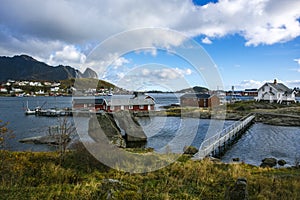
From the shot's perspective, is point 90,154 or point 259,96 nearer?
A: point 90,154

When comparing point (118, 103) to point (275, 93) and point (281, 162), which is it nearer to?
point (281, 162)

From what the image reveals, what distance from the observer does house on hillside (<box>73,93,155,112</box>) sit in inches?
1842

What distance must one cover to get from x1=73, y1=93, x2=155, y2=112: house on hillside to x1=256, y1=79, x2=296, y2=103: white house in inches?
1233

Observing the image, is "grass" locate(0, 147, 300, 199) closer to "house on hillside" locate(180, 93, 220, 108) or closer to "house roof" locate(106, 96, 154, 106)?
"house roof" locate(106, 96, 154, 106)

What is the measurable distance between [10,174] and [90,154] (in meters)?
2.91

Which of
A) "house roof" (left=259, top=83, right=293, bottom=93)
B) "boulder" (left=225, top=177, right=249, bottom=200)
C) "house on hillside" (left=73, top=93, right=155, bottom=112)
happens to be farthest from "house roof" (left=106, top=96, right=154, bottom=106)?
"boulder" (left=225, top=177, right=249, bottom=200)

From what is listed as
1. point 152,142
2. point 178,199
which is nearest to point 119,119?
point 152,142

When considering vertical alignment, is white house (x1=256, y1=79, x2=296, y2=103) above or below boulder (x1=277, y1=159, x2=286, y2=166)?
above

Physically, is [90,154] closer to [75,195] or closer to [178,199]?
[75,195]

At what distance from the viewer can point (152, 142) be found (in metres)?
23.6

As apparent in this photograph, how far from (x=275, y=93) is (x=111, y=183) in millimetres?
61125

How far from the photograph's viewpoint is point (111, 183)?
623 centimetres

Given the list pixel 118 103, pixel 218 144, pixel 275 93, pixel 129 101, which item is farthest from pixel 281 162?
pixel 275 93

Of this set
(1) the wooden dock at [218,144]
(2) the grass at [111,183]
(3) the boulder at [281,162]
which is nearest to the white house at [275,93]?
(1) the wooden dock at [218,144]
